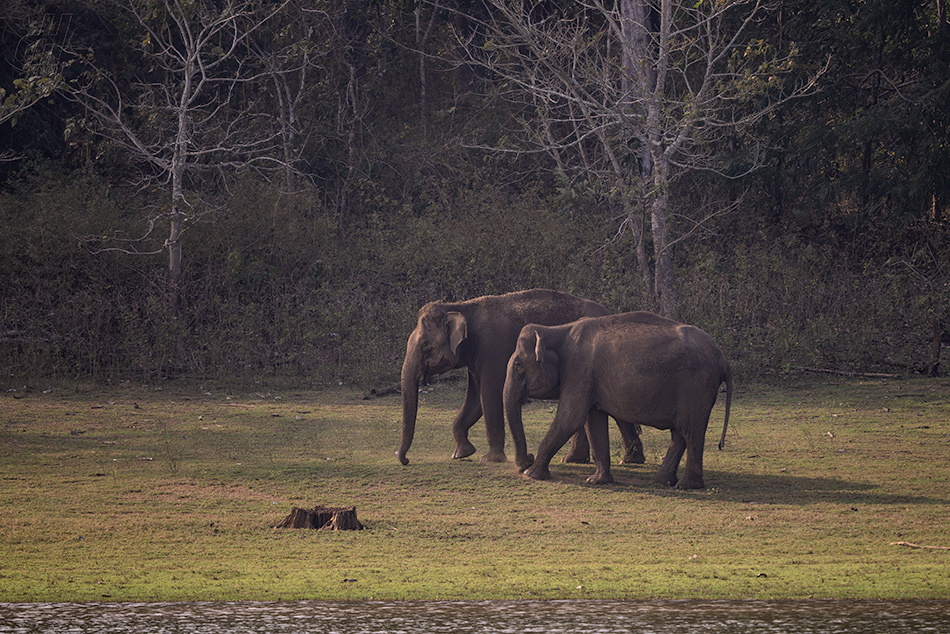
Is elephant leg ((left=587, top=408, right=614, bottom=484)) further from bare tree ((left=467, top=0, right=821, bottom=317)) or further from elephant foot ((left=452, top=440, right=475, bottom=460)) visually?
bare tree ((left=467, top=0, right=821, bottom=317))

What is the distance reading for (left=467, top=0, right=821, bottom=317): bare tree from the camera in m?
22.3

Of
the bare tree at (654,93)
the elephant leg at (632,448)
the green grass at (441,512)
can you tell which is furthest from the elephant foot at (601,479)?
the bare tree at (654,93)

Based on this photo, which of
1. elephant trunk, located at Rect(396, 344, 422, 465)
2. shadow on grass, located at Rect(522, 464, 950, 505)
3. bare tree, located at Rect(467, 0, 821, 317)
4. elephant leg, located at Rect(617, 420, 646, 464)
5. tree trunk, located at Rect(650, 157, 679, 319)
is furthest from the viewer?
bare tree, located at Rect(467, 0, 821, 317)

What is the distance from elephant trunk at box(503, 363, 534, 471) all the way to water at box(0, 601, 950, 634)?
507cm

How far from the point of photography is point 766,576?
7113 mm

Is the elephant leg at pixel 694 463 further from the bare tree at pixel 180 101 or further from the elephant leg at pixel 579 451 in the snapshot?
the bare tree at pixel 180 101

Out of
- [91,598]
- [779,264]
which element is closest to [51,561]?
[91,598]

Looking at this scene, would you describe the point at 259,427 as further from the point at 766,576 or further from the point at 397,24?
the point at 397,24

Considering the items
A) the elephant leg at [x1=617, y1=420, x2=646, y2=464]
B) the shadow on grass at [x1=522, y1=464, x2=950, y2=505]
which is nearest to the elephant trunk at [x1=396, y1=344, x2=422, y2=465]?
the shadow on grass at [x1=522, y1=464, x2=950, y2=505]

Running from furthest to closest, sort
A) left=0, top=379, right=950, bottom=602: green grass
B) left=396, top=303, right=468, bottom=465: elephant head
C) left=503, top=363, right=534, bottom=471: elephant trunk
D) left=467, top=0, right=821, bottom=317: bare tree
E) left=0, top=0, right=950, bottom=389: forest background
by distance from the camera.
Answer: left=467, top=0, right=821, bottom=317: bare tree, left=0, top=0, right=950, bottom=389: forest background, left=396, top=303, right=468, bottom=465: elephant head, left=503, top=363, right=534, bottom=471: elephant trunk, left=0, top=379, right=950, bottom=602: green grass

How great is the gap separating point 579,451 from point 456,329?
203 centimetres

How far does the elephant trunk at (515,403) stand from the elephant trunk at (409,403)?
1.21 metres

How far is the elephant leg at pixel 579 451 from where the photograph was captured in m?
12.8

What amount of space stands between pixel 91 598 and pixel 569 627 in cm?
287
